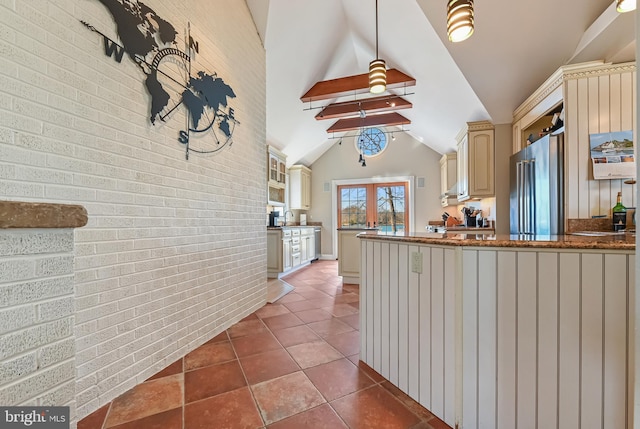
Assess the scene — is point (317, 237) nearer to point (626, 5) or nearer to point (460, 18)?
point (460, 18)

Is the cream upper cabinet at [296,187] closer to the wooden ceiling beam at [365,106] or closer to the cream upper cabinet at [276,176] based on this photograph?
the cream upper cabinet at [276,176]

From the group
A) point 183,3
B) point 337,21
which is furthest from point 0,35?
point 337,21

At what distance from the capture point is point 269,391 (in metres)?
1.62

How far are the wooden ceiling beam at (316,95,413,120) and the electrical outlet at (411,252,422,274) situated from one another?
394 cm

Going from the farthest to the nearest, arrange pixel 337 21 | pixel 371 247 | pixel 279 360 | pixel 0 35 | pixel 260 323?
pixel 337 21 < pixel 260 323 < pixel 279 360 < pixel 371 247 < pixel 0 35

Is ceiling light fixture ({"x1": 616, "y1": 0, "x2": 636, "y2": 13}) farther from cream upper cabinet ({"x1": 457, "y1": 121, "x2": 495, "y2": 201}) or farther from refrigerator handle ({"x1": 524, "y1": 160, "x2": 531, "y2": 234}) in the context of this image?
cream upper cabinet ({"x1": 457, "y1": 121, "x2": 495, "y2": 201})

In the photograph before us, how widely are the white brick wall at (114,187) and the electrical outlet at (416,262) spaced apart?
1411 millimetres

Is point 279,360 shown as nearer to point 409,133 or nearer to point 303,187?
point 303,187

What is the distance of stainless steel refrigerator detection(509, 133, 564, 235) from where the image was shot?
7.91ft

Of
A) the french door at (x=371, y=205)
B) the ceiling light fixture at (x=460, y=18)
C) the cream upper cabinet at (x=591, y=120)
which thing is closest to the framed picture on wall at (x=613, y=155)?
the cream upper cabinet at (x=591, y=120)

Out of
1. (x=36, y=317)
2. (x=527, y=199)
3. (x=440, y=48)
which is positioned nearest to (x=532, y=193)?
(x=527, y=199)

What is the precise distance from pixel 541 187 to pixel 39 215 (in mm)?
3395

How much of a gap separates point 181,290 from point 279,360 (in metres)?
0.89

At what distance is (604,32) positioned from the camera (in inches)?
83.4
